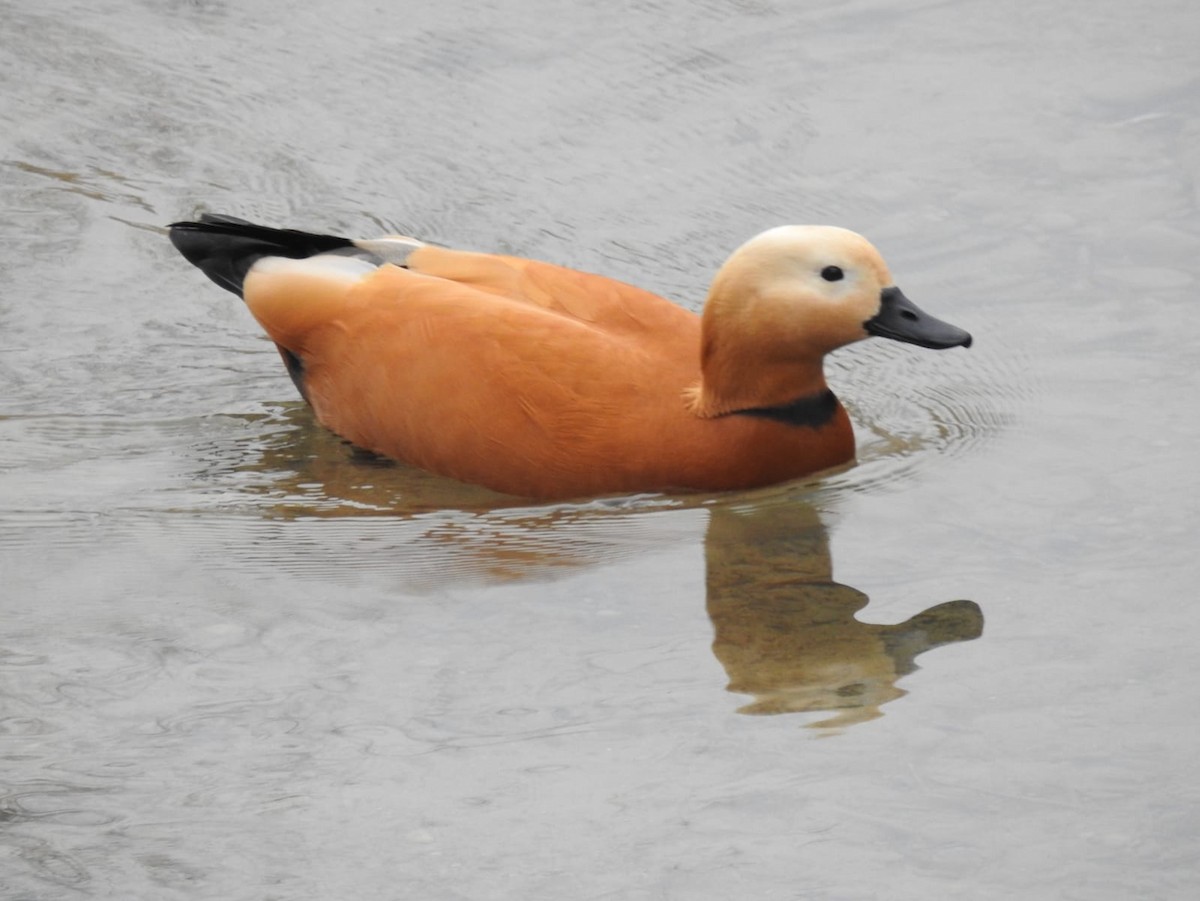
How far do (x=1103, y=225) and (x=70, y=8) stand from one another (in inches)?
197

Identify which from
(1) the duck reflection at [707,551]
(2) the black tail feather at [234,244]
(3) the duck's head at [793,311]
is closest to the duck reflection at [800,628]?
(1) the duck reflection at [707,551]

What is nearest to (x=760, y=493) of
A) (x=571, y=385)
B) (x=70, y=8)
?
(x=571, y=385)

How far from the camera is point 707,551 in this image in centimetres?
498

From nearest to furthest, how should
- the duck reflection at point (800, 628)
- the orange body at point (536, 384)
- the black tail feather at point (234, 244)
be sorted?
1. the duck reflection at point (800, 628)
2. the orange body at point (536, 384)
3. the black tail feather at point (234, 244)

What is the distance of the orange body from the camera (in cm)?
529

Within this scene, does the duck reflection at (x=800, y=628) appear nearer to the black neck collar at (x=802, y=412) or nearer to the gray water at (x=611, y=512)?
the gray water at (x=611, y=512)

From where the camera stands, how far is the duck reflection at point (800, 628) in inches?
162

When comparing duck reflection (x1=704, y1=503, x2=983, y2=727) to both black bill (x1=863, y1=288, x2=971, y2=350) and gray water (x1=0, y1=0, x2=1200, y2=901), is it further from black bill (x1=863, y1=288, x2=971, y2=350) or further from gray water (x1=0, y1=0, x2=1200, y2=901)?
black bill (x1=863, y1=288, x2=971, y2=350)

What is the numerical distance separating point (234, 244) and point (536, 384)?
4.96ft

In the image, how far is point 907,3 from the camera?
871 centimetres

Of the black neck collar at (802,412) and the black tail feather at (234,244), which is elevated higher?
the black tail feather at (234,244)

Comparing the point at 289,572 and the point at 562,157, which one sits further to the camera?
the point at 562,157

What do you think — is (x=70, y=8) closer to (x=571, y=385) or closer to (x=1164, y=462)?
(x=571, y=385)

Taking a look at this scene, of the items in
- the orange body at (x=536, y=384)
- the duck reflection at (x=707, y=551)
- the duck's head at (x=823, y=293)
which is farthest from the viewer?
the orange body at (x=536, y=384)
